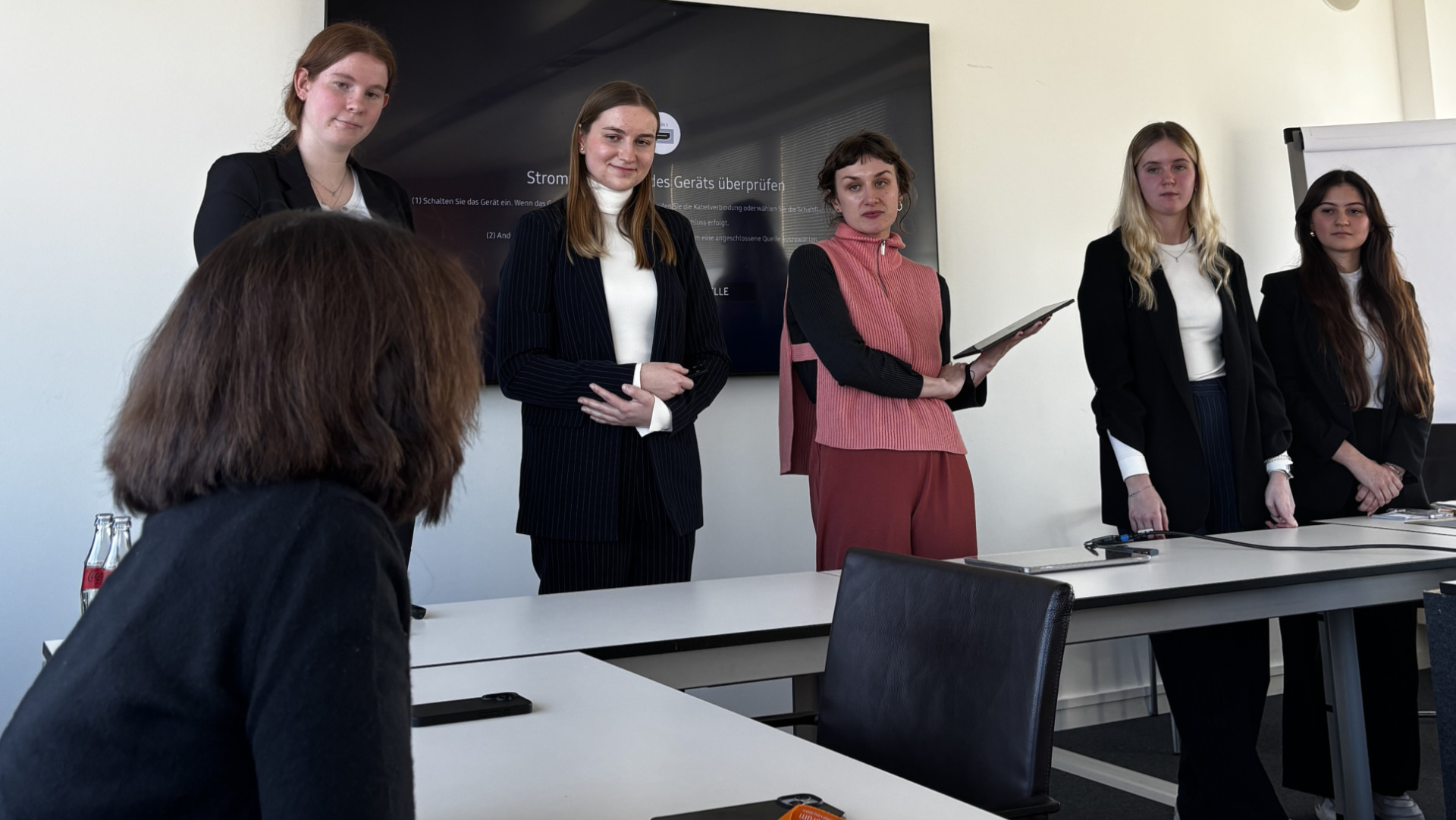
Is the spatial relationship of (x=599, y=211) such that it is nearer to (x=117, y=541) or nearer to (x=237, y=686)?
(x=117, y=541)

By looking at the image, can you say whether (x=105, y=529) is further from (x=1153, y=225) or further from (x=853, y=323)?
(x=1153, y=225)

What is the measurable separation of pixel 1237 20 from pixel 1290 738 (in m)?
2.79

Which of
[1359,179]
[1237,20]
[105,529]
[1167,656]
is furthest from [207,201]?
[1237,20]

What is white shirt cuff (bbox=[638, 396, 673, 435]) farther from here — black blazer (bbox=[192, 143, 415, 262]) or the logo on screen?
the logo on screen

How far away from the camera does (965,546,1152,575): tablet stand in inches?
82.0

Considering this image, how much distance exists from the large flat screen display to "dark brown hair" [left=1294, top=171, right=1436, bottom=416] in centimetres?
115

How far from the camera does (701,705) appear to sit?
A: 1.20m

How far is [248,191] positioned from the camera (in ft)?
6.54

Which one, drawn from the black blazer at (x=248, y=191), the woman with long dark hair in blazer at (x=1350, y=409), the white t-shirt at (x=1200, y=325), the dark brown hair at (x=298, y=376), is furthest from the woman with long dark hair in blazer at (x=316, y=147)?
the woman with long dark hair in blazer at (x=1350, y=409)

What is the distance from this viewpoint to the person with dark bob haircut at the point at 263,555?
0.63m

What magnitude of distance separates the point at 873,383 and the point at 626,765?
154 centimetres

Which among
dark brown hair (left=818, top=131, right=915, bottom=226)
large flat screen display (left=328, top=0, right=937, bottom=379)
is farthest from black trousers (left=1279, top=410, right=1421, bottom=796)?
large flat screen display (left=328, top=0, right=937, bottom=379)

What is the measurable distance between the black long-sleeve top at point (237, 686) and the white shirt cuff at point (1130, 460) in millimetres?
2413

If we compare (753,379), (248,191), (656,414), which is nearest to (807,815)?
(656,414)
